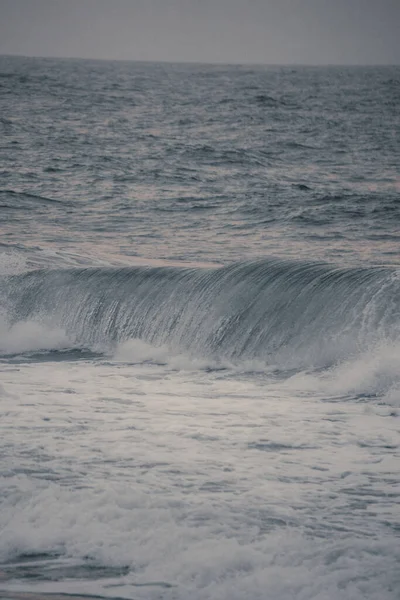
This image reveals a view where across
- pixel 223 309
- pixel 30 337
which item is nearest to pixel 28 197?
pixel 30 337

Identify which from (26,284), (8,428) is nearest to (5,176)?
(26,284)

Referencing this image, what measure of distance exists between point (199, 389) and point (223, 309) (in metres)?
2.72

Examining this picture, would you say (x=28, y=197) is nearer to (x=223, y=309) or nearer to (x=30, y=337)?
(x=30, y=337)

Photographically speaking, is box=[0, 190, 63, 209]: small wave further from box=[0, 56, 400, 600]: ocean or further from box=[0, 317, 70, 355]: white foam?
box=[0, 317, 70, 355]: white foam

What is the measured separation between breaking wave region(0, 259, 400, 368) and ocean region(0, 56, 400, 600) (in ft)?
0.10

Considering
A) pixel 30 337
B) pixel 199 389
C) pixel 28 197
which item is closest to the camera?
pixel 199 389

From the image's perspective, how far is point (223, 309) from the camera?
12492 millimetres

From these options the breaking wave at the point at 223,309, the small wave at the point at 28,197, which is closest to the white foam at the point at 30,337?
the breaking wave at the point at 223,309

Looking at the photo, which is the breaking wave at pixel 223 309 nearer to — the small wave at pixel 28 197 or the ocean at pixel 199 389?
the ocean at pixel 199 389

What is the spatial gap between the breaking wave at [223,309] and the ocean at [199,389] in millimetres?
29

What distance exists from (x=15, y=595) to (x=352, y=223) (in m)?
16.8

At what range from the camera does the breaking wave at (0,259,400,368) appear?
10.9 metres

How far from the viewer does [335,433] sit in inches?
312

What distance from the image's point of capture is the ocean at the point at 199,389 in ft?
18.2
